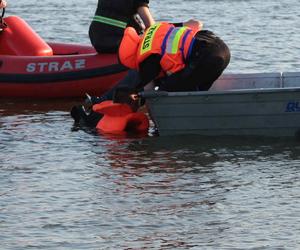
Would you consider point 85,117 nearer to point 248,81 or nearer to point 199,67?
A: point 199,67

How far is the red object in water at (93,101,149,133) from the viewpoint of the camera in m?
9.98

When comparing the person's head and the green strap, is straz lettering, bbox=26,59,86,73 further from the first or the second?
the person's head

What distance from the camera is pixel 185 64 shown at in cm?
973

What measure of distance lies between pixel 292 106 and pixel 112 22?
2.70 meters

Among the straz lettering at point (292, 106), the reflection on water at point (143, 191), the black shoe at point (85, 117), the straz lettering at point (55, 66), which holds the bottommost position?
the black shoe at point (85, 117)

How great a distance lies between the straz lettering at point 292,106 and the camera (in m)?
9.30

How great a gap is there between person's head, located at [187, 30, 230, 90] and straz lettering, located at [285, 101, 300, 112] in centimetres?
73

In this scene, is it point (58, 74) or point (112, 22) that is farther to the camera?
point (58, 74)

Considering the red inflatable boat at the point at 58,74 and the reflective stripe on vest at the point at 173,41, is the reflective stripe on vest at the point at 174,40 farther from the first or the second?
the red inflatable boat at the point at 58,74

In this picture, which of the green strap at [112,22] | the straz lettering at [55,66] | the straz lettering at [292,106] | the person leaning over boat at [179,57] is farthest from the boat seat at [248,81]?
the straz lettering at [55,66]

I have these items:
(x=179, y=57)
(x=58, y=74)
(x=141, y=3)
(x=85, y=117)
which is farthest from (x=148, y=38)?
(x=58, y=74)

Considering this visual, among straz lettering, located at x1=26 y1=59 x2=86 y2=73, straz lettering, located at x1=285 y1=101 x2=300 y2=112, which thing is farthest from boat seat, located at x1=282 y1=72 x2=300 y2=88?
straz lettering, located at x1=26 y1=59 x2=86 y2=73

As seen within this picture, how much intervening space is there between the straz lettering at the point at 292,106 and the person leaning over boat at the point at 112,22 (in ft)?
7.95

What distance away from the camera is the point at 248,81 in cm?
1042
